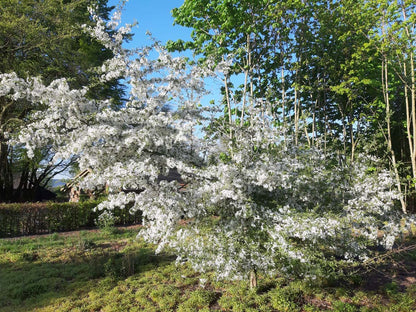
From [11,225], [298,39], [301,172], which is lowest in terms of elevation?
[11,225]

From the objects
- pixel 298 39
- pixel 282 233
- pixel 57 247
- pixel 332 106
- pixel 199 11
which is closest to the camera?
pixel 282 233

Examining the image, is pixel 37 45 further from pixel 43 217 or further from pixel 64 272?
pixel 64 272

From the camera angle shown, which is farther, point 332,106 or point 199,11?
point 332,106

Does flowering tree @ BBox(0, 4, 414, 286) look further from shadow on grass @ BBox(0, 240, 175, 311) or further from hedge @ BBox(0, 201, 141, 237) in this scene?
hedge @ BBox(0, 201, 141, 237)

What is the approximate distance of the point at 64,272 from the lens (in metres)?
6.52

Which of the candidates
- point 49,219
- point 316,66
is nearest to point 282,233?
point 316,66

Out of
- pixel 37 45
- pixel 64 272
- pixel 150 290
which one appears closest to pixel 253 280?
pixel 150 290

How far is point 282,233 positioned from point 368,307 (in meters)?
2.20

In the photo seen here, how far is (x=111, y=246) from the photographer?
8625mm

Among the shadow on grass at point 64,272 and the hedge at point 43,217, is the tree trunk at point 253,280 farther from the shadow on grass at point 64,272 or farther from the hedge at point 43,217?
the hedge at point 43,217

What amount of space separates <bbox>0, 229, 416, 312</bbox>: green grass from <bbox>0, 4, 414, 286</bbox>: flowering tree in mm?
602

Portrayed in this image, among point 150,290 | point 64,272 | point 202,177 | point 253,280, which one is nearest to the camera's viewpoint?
point 202,177

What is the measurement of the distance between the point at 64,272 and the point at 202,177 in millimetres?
4689

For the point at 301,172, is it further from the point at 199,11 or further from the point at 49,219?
the point at 49,219
